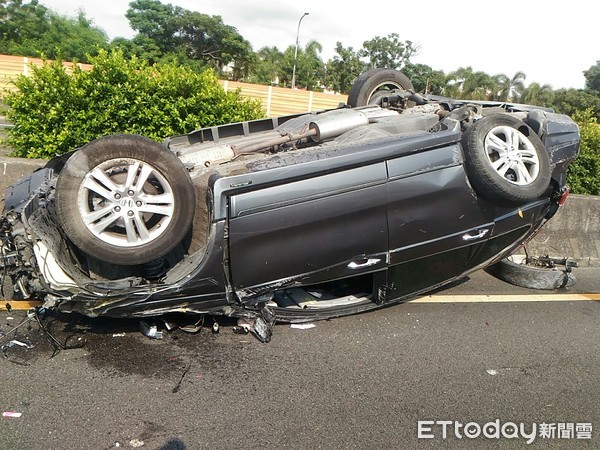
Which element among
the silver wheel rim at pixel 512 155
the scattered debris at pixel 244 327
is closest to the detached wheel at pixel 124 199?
the scattered debris at pixel 244 327

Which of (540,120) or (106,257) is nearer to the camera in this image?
(106,257)

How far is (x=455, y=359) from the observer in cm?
355

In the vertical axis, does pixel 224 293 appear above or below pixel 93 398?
above

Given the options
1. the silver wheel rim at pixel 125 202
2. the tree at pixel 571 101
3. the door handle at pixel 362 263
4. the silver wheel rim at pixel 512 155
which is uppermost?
the tree at pixel 571 101

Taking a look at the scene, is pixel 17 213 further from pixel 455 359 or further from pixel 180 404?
pixel 455 359

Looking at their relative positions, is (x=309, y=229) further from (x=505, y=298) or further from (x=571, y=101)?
(x=571, y=101)

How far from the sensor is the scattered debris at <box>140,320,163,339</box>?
11.8 ft

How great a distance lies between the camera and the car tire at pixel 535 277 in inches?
197

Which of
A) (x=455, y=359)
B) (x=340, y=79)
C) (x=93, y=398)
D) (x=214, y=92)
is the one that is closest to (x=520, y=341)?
(x=455, y=359)

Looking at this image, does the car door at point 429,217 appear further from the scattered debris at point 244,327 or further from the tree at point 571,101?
the tree at point 571,101

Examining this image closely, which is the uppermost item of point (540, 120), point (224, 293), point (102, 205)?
point (540, 120)

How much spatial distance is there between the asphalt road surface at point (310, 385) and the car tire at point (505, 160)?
113cm

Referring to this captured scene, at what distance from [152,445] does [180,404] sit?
36 cm

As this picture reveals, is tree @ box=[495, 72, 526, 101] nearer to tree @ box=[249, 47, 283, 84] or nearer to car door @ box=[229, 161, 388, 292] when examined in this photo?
tree @ box=[249, 47, 283, 84]
